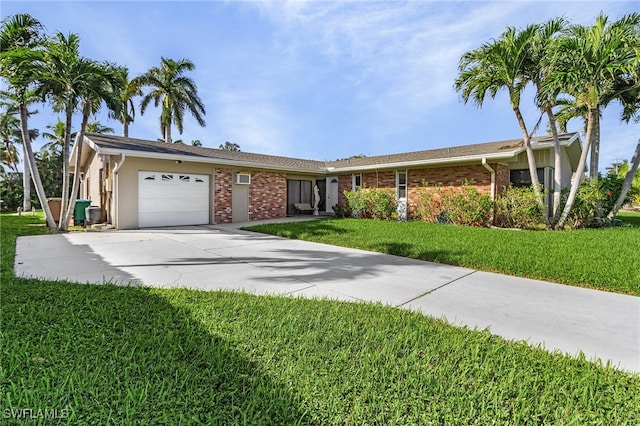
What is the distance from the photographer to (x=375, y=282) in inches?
200

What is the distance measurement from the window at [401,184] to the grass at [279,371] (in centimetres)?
1207

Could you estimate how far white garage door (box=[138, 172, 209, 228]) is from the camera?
1187cm

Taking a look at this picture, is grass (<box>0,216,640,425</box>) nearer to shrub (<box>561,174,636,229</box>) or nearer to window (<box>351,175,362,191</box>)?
shrub (<box>561,174,636,229</box>)

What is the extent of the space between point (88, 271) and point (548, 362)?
6319mm

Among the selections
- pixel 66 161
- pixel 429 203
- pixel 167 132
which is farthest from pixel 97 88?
pixel 167 132

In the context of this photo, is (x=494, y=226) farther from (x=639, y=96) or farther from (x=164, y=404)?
(x=164, y=404)

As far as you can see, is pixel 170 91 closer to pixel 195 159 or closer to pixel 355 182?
pixel 195 159

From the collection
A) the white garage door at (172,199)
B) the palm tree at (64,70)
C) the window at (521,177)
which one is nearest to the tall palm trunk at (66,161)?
the palm tree at (64,70)

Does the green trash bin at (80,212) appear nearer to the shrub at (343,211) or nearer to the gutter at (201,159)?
the gutter at (201,159)

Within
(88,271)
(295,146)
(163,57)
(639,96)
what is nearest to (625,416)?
(88,271)

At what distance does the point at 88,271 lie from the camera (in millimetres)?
5230

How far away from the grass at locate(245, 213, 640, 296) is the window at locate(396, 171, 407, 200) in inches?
173

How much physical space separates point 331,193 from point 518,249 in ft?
40.9

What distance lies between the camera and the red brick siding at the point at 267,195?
1524 centimetres
